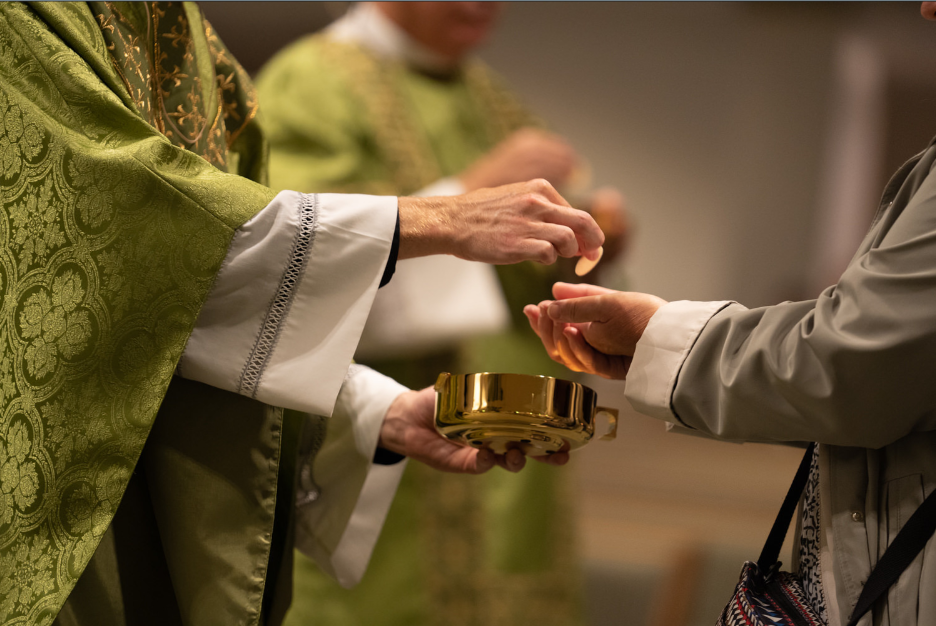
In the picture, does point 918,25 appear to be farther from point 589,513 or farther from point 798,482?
point 798,482

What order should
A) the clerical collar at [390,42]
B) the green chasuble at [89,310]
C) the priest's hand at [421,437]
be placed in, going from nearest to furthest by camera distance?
1. the green chasuble at [89,310]
2. the priest's hand at [421,437]
3. the clerical collar at [390,42]

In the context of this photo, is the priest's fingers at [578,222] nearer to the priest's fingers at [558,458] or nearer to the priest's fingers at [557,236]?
the priest's fingers at [557,236]

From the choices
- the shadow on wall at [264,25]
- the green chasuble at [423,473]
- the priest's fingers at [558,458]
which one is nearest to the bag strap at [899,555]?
the priest's fingers at [558,458]

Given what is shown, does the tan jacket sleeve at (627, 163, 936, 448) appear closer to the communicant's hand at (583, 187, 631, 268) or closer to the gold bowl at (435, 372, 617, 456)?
the gold bowl at (435, 372, 617, 456)

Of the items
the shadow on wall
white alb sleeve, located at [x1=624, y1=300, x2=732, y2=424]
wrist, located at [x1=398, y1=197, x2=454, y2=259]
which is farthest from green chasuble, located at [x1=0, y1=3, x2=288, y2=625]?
the shadow on wall

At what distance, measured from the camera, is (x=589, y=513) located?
392 cm

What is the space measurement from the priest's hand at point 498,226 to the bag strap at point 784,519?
1.31ft

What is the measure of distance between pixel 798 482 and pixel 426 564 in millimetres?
1259

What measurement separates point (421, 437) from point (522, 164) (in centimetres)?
102

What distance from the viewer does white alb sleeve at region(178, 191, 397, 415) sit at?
1.15m

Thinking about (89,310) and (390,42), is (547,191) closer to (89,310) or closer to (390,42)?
(89,310)

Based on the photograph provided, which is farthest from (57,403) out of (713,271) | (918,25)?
(918,25)

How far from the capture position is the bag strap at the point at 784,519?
1.17 metres

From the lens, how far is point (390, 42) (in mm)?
2652
